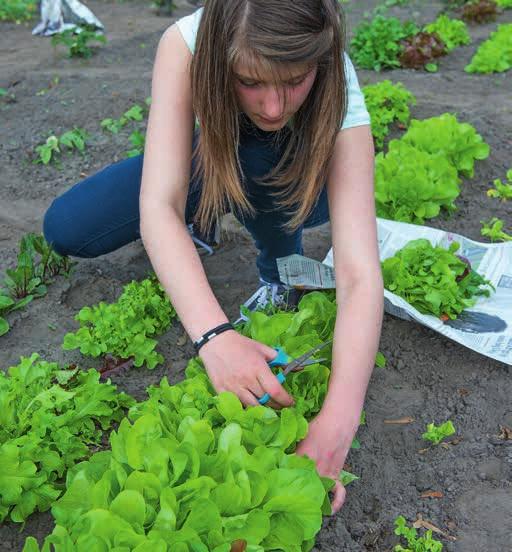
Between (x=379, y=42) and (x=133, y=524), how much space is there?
496cm

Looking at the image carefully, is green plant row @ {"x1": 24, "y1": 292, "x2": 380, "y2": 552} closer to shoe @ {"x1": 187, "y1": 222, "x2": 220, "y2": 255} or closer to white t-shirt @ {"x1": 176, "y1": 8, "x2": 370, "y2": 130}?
white t-shirt @ {"x1": 176, "y1": 8, "x2": 370, "y2": 130}

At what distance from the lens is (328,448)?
1.85 metres

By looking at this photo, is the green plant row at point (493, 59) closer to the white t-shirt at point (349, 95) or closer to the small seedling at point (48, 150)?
the small seedling at point (48, 150)

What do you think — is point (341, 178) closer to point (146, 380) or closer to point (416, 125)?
point (146, 380)

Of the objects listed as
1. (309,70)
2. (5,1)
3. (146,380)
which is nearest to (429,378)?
(146,380)

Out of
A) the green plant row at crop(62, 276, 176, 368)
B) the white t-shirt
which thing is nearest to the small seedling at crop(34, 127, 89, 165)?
the green plant row at crop(62, 276, 176, 368)

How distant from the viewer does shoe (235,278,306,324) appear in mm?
2969

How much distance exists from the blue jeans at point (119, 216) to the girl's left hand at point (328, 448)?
3.67 ft

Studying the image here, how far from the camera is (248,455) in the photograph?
1.71 meters

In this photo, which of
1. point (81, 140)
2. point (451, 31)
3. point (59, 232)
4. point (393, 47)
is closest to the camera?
point (59, 232)

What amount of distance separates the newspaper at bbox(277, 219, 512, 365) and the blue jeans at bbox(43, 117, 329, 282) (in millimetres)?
129

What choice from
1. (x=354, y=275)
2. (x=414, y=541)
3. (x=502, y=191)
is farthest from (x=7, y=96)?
(x=414, y=541)

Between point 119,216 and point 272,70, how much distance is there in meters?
1.26

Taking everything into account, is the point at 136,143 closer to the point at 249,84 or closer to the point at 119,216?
the point at 119,216
